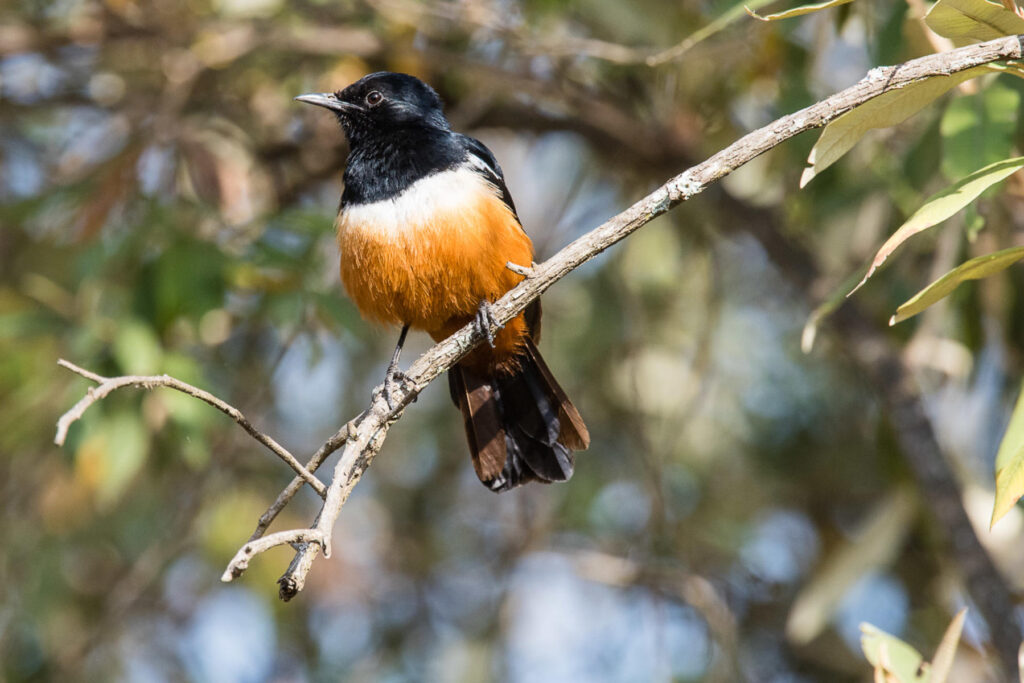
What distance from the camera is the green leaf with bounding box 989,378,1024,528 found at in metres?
1.96

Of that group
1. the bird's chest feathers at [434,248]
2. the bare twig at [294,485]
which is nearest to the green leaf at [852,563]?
the bird's chest feathers at [434,248]

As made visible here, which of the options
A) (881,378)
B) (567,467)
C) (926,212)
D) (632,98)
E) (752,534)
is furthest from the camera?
(752,534)

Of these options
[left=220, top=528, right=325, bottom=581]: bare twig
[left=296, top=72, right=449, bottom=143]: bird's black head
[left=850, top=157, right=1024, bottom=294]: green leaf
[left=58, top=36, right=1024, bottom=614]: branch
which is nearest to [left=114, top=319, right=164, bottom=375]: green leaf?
[left=296, top=72, right=449, bottom=143]: bird's black head

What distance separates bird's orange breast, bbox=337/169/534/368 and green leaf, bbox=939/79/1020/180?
125 cm

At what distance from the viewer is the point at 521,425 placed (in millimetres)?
3365

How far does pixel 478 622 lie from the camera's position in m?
5.18

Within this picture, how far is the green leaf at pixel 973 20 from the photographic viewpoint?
6.58 feet

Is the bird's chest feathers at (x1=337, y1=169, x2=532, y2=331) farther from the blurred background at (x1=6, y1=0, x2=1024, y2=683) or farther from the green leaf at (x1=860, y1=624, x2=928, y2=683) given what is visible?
the green leaf at (x1=860, y1=624, x2=928, y2=683)

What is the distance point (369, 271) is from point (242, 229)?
0.90 m

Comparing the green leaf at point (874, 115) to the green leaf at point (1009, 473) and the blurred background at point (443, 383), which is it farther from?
the blurred background at point (443, 383)

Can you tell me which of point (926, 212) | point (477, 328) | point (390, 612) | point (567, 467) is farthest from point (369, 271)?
point (390, 612)

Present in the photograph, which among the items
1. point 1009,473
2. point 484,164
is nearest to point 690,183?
point 1009,473

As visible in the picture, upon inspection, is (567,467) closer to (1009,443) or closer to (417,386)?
(417,386)

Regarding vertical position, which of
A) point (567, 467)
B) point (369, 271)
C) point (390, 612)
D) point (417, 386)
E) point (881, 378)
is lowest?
point (390, 612)
